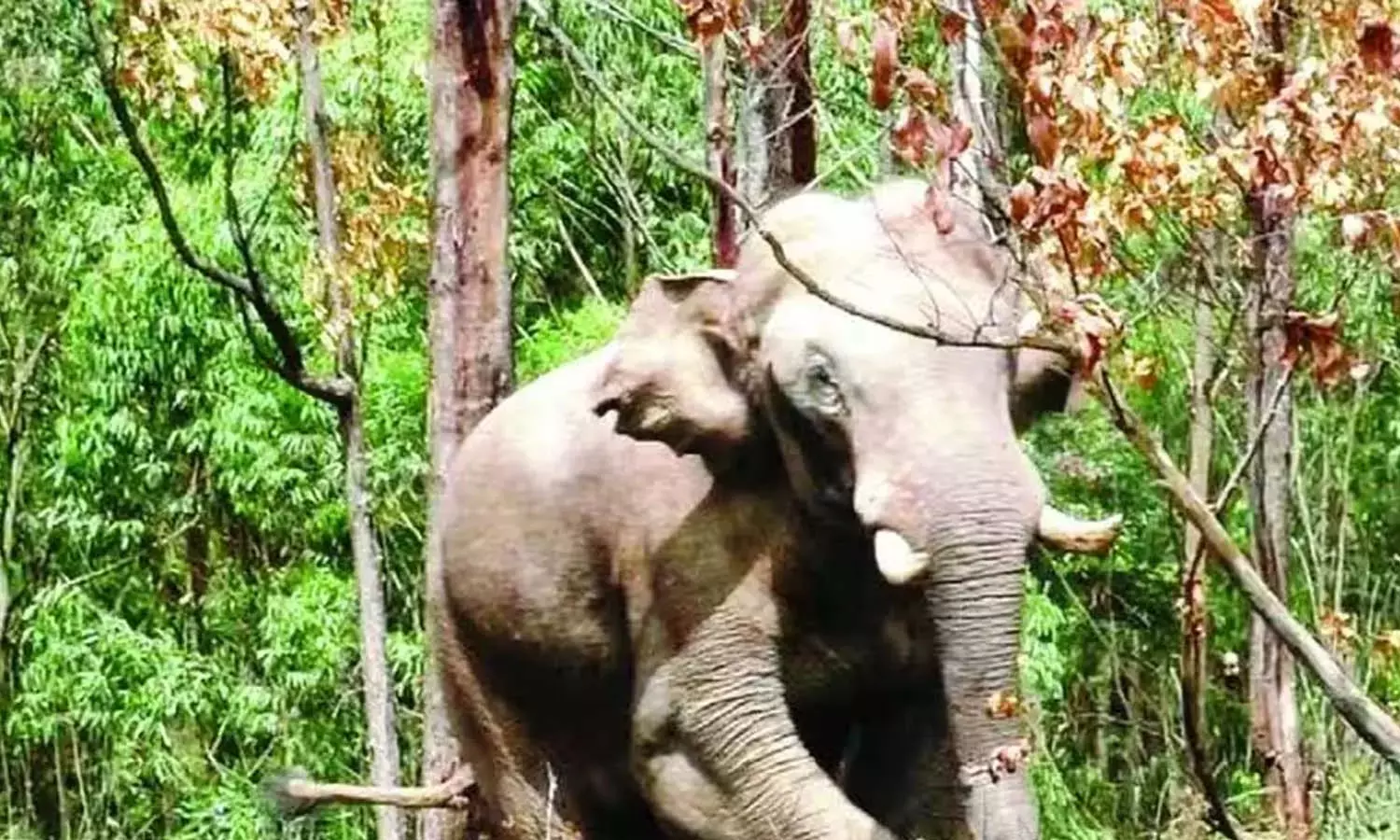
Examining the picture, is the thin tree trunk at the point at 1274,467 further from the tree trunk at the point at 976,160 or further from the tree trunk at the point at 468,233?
the tree trunk at the point at 468,233

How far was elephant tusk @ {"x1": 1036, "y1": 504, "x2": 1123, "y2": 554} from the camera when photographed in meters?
5.05

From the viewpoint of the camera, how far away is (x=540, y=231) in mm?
15805

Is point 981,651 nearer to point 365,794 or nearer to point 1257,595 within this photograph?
point 1257,595

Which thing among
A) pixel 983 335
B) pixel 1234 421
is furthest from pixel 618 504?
pixel 1234 421

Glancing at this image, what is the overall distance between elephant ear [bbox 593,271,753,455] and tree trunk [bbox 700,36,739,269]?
2.88 metres

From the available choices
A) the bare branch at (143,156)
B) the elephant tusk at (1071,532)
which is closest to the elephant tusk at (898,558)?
the elephant tusk at (1071,532)

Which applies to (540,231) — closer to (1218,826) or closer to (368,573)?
(368,573)

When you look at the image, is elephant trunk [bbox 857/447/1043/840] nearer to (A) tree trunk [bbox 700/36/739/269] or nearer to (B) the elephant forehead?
(B) the elephant forehead

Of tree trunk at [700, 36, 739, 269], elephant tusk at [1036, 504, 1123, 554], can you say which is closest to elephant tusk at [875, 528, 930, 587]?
elephant tusk at [1036, 504, 1123, 554]

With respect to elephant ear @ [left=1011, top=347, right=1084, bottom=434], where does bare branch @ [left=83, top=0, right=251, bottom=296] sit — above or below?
above

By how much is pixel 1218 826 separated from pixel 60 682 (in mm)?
12088

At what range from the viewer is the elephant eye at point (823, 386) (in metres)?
5.17

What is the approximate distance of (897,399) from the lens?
5.07m

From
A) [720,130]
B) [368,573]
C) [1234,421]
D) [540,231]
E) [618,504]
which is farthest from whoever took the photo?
[540,231]
